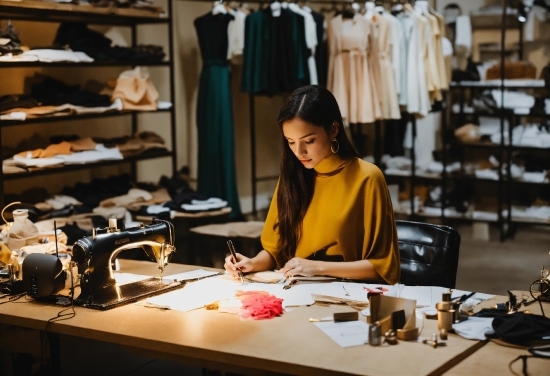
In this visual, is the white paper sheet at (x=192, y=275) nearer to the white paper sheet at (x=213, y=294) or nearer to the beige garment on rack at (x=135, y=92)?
the white paper sheet at (x=213, y=294)

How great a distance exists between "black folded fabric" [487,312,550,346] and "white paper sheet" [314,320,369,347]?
0.34 metres

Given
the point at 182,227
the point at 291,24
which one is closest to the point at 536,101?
the point at 291,24

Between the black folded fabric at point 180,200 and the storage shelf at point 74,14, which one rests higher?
the storage shelf at point 74,14

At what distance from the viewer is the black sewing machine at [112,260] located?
2.71m

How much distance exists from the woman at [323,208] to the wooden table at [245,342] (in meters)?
0.41

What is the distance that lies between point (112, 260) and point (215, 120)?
367cm

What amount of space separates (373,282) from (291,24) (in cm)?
386

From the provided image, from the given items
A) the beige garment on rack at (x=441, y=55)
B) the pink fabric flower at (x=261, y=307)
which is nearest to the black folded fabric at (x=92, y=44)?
the beige garment on rack at (x=441, y=55)

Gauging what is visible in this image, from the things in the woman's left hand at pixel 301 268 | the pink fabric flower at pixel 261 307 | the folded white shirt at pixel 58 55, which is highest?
the folded white shirt at pixel 58 55

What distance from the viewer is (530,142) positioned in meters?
7.11

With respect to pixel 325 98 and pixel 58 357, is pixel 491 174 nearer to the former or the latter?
pixel 325 98

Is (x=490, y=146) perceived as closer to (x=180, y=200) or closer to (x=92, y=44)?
(x=180, y=200)

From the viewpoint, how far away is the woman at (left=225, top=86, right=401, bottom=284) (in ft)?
9.51

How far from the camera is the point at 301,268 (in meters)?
2.85
